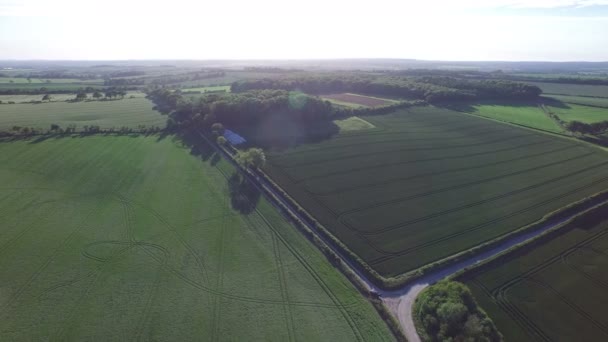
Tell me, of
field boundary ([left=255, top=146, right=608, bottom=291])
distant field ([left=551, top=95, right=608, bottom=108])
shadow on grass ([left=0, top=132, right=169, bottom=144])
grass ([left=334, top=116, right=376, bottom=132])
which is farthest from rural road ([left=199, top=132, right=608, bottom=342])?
distant field ([left=551, top=95, right=608, bottom=108])

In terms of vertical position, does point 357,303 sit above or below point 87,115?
below

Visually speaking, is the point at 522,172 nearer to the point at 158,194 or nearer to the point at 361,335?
the point at 361,335

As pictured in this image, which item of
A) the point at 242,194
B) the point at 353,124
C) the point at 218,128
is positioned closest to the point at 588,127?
the point at 353,124

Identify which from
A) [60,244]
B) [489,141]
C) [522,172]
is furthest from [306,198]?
[489,141]

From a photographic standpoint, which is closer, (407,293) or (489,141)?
(407,293)

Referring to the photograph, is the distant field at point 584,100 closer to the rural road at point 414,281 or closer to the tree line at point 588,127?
the tree line at point 588,127

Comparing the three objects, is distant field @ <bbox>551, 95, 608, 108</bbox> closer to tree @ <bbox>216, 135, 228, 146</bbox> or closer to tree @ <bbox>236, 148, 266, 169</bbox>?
tree @ <bbox>236, 148, 266, 169</bbox>
